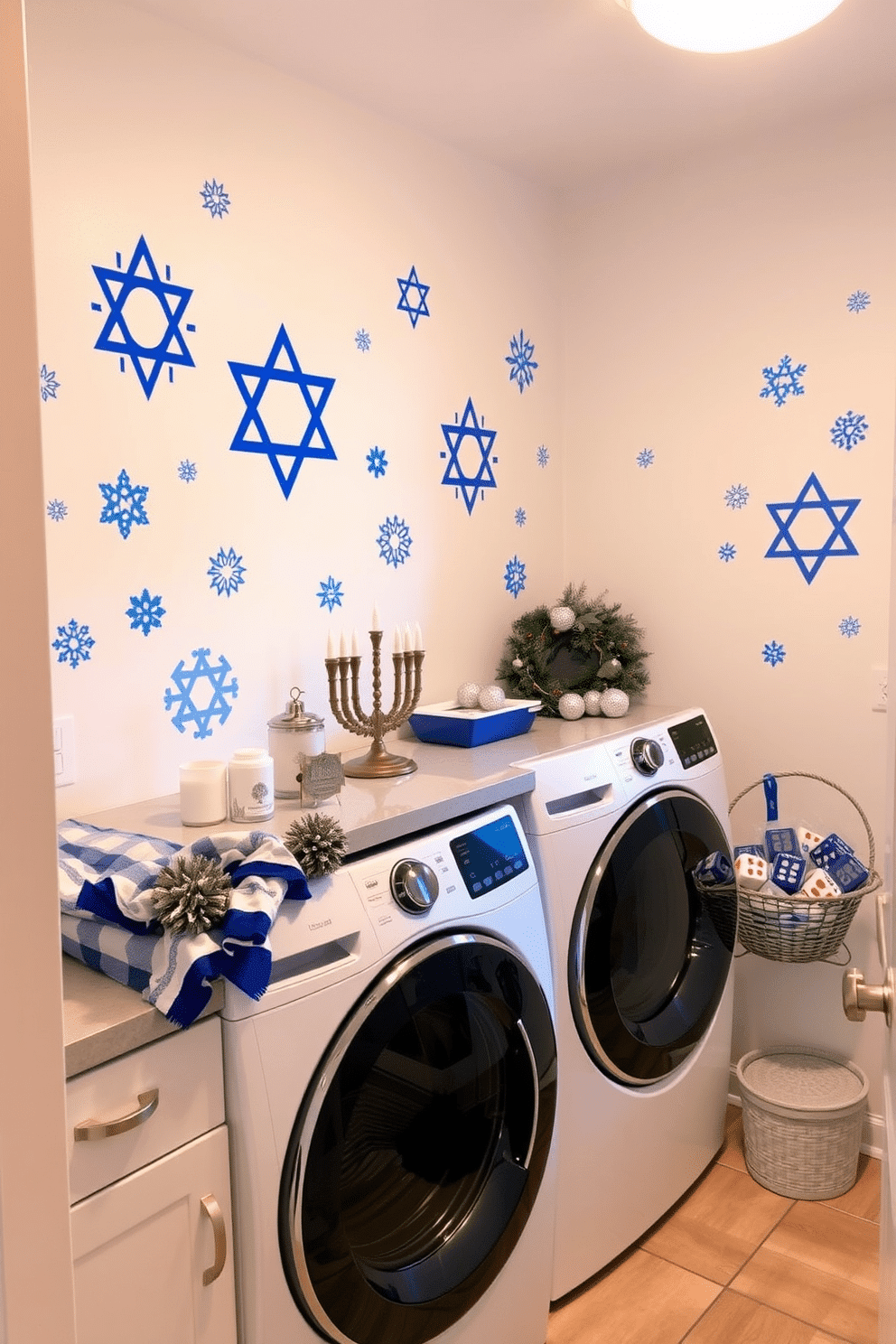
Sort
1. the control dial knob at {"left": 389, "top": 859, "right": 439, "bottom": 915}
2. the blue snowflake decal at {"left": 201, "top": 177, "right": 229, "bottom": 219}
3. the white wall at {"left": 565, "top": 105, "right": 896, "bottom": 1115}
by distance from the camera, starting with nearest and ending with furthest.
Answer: the control dial knob at {"left": 389, "top": 859, "right": 439, "bottom": 915}, the blue snowflake decal at {"left": 201, "top": 177, "right": 229, "bottom": 219}, the white wall at {"left": 565, "top": 105, "right": 896, "bottom": 1115}

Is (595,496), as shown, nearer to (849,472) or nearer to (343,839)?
(849,472)

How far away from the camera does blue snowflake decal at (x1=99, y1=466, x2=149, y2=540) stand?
171 centimetres

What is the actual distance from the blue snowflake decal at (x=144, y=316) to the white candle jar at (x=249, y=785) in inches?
26.9

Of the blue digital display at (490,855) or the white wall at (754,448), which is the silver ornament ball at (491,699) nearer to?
the blue digital display at (490,855)

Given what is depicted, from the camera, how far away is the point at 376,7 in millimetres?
1760

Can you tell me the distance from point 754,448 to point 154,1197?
210 cm

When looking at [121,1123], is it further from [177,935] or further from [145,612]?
[145,612]

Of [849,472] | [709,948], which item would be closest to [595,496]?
[849,472]

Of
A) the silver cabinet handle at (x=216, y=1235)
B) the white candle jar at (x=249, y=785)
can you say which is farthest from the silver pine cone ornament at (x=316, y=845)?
the silver cabinet handle at (x=216, y=1235)

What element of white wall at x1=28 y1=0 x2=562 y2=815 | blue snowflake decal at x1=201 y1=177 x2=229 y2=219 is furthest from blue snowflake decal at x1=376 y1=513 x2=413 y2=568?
blue snowflake decal at x1=201 y1=177 x2=229 y2=219

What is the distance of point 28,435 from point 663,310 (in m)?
2.40

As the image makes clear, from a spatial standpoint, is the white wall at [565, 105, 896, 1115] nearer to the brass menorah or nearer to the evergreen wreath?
the evergreen wreath

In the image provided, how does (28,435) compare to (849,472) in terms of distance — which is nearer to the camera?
(28,435)

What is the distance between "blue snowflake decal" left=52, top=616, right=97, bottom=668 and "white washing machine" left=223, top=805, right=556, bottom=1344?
2.01 feet
